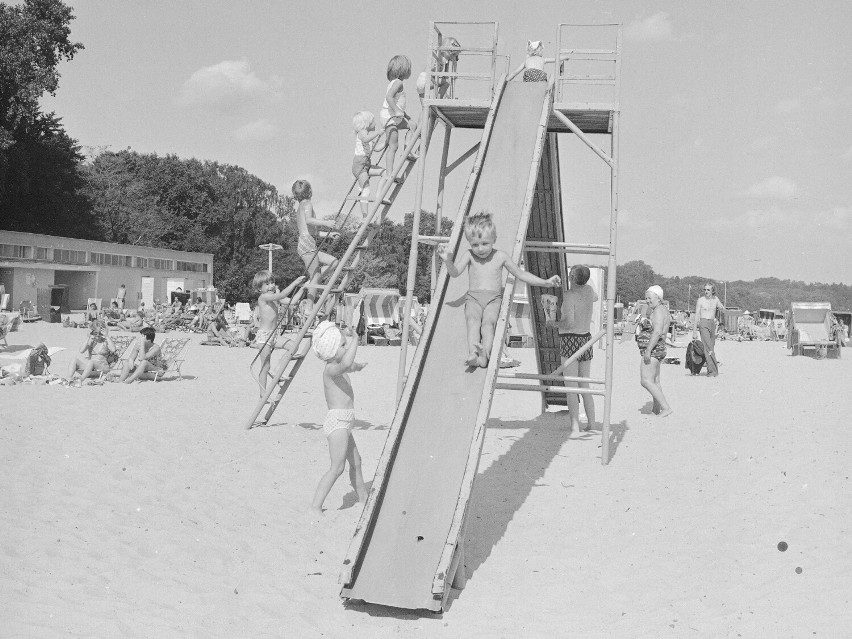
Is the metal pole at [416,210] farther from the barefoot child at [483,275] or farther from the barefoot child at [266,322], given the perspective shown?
the barefoot child at [266,322]

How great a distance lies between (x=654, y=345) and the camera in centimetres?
1244

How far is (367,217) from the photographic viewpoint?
1052 centimetres

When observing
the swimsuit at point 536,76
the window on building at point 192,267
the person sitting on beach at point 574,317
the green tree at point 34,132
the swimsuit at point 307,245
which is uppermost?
the green tree at point 34,132

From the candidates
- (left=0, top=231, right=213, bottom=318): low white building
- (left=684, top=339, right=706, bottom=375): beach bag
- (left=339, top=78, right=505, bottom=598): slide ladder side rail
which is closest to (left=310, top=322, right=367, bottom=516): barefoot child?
(left=339, top=78, right=505, bottom=598): slide ladder side rail

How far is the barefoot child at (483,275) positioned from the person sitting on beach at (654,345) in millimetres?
5395

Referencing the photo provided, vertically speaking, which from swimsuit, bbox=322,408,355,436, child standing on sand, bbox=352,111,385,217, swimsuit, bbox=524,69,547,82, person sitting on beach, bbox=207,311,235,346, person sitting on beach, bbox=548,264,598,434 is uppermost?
swimsuit, bbox=524,69,547,82

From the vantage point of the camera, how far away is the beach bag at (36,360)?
1507cm

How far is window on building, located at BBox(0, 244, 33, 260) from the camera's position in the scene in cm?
4141

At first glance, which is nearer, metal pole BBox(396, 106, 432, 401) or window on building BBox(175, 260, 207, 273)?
metal pole BBox(396, 106, 432, 401)

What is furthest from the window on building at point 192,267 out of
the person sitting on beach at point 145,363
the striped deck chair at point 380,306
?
the person sitting on beach at point 145,363

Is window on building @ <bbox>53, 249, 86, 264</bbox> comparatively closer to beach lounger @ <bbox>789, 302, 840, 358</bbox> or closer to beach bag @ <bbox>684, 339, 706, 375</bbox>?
beach lounger @ <bbox>789, 302, 840, 358</bbox>

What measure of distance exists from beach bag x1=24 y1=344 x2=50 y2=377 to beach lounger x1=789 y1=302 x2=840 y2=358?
23.0 meters

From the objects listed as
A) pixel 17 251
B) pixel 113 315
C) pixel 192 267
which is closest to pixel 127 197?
pixel 192 267

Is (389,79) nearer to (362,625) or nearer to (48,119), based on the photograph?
(362,625)
